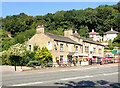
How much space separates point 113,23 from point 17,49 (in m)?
80.7

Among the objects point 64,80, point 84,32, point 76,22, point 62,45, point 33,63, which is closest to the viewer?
point 64,80

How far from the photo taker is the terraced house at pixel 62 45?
3472 cm

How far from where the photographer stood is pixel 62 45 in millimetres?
36188

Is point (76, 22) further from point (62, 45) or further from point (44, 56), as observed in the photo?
point (44, 56)

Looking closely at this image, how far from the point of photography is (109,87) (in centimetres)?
1080

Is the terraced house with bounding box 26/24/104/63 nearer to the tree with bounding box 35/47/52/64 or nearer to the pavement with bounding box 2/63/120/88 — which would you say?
the tree with bounding box 35/47/52/64

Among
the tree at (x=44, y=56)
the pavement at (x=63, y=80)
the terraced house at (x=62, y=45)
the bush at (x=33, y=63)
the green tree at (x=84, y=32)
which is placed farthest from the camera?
the green tree at (x=84, y=32)

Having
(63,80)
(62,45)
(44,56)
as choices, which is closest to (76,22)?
A: (62,45)

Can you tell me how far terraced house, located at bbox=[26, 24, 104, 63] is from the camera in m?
34.7

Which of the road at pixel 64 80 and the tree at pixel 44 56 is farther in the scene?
the tree at pixel 44 56

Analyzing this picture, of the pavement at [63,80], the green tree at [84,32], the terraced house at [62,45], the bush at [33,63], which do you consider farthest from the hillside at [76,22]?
the pavement at [63,80]

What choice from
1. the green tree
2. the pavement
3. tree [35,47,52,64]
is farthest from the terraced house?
the green tree

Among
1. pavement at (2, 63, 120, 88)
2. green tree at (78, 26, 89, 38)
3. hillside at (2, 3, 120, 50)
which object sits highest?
hillside at (2, 3, 120, 50)

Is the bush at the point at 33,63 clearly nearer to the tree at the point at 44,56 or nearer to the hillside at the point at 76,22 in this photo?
the tree at the point at 44,56
